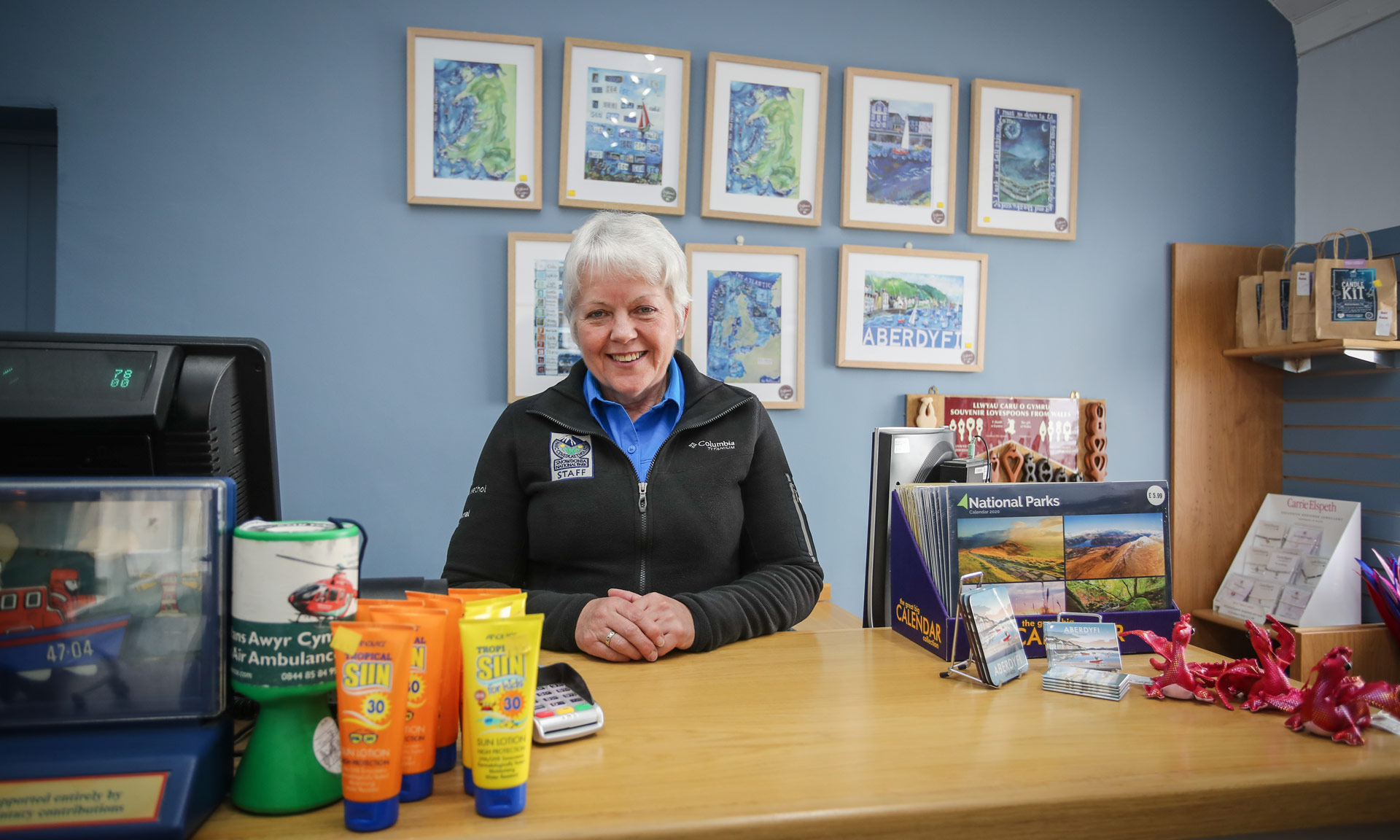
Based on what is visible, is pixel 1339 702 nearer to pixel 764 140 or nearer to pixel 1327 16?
pixel 764 140

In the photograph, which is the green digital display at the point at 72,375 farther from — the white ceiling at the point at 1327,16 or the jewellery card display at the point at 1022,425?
the white ceiling at the point at 1327,16

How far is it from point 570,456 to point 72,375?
2.74 ft

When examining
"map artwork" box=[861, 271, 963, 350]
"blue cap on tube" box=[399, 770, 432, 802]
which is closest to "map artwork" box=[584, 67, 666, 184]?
"map artwork" box=[861, 271, 963, 350]

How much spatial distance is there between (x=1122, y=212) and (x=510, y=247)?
222 cm

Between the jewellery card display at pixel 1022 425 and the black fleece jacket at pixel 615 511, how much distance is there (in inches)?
49.0

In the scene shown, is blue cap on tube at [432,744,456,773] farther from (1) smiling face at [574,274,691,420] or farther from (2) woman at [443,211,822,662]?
(1) smiling face at [574,274,691,420]

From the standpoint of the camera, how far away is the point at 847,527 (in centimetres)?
264

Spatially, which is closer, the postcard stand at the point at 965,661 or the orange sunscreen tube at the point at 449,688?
the orange sunscreen tube at the point at 449,688

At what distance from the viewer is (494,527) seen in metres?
1.49

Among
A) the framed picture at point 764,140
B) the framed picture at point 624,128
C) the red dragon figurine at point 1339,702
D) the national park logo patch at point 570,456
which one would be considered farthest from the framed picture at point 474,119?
the red dragon figurine at point 1339,702

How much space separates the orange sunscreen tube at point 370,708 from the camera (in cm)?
61

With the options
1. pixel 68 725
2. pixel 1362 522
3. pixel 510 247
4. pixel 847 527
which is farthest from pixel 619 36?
pixel 1362 522

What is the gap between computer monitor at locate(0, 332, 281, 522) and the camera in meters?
0.76

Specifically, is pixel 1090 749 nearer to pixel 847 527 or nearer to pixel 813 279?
pixel 847 527
